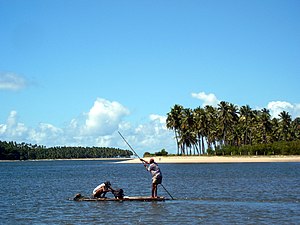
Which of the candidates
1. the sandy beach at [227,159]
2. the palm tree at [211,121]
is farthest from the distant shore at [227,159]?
the palm tree at [211,121]

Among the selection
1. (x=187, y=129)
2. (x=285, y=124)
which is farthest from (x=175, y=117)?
(x=285, y=124)

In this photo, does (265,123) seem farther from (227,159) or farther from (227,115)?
(227,159)

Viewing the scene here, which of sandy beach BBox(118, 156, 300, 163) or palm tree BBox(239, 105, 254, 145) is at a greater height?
palm tree BBox(239, 105, 254, 145)

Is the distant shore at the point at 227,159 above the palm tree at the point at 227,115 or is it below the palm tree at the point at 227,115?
below

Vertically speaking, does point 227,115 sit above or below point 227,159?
above

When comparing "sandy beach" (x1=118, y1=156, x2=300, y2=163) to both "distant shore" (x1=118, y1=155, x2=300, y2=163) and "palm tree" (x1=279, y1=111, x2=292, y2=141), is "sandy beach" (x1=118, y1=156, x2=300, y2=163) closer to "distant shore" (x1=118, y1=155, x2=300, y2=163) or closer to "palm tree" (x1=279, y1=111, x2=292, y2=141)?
"distant shore" (x1=118, y1=155, x2=300, y2=163)

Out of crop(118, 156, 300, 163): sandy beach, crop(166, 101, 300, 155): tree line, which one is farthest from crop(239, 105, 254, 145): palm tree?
crop(118, 156, 300, 163): sandy beach

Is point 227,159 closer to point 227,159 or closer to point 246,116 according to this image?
point 227,159

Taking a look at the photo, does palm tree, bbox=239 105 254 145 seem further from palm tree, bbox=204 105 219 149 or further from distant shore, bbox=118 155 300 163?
distant shore, bbox=118 155 300 163

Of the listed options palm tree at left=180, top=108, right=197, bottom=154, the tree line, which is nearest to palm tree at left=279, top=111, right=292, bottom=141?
the tree line

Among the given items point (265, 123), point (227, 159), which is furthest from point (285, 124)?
point (227, 159)

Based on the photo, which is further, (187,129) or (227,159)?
(187,129)

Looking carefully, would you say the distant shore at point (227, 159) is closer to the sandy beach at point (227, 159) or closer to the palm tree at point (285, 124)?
the sandy beach at point (227, 159)

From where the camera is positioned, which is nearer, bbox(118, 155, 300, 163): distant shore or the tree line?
bbox(118, 155, 300, 163): distant shore
